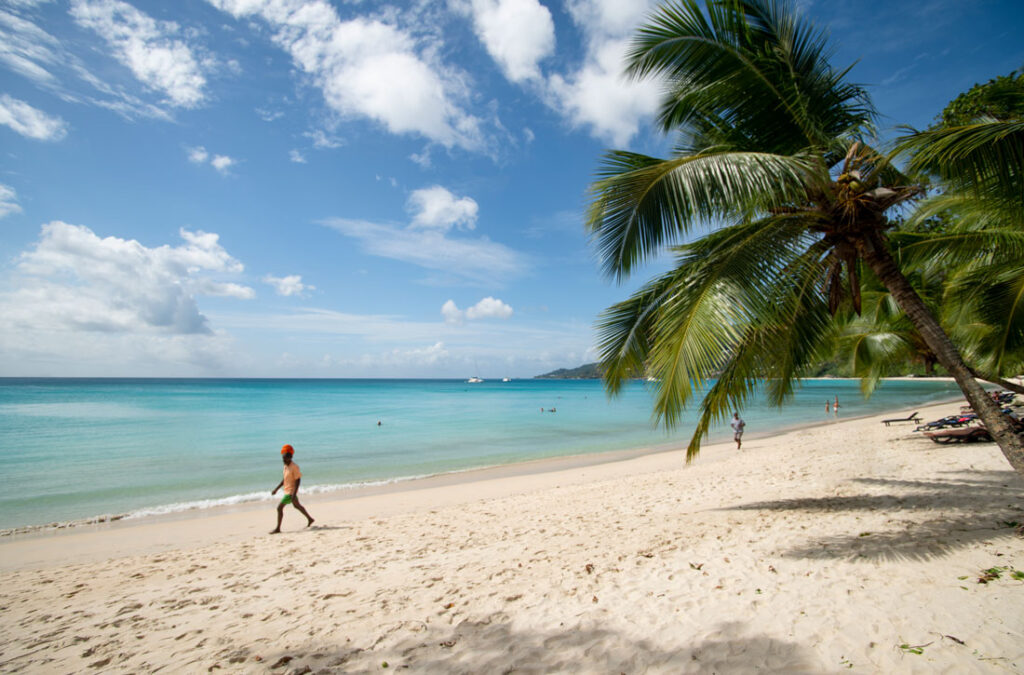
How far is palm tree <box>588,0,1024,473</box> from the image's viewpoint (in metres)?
4.07

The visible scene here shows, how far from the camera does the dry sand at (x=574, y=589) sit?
307cm

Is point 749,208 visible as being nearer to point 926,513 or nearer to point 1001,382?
point 926,513

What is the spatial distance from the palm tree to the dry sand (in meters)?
1.48

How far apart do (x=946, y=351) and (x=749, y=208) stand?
2283mm

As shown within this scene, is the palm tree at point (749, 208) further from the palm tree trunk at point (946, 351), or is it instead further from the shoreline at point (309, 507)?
the shoreline at point (309, 507)

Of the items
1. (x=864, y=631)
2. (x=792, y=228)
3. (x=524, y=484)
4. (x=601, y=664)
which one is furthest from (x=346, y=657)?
(x=524, y=484)

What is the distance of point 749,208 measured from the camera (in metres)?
4.66

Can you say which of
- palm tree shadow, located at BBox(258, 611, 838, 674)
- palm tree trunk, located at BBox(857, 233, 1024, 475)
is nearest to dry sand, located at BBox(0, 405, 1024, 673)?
palm tree shadow, located at BBox(258, 611, 838, 674)

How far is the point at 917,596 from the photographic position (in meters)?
3.44

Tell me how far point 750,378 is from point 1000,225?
11.6 ft

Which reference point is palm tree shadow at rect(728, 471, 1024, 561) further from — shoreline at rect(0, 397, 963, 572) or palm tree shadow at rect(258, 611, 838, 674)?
shoreline at rect(0, 397, 963, 572)

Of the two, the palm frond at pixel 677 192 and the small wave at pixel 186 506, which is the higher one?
the palm frond at pixel 677 192

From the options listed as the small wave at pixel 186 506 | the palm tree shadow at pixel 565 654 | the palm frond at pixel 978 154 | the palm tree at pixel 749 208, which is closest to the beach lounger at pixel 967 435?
the palm tree at pixel 749 208

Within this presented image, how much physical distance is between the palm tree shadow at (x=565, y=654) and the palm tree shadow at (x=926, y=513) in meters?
1.98
